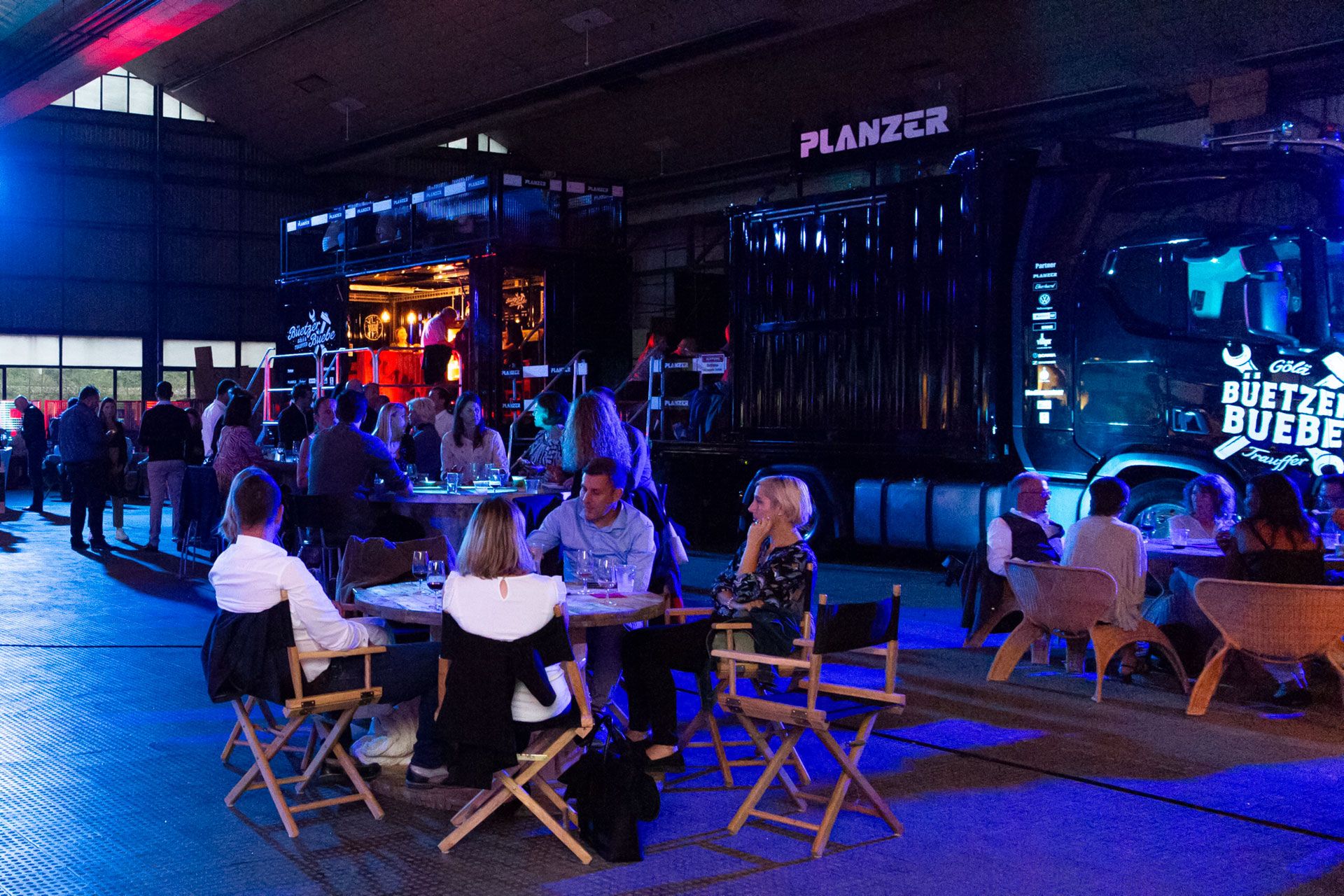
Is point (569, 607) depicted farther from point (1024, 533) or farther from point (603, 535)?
point (1024, 533)

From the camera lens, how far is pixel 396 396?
58.3 ft

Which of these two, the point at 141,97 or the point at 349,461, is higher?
the point at 141,97

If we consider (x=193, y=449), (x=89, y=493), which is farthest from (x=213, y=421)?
(x=89, y=493)

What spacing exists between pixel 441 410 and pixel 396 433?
312 centimetres

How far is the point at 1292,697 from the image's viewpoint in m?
6.07

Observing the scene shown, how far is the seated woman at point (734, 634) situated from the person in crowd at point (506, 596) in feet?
2.65

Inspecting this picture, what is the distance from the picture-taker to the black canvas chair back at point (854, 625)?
13.1 feet

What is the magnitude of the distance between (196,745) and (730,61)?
1508 cm

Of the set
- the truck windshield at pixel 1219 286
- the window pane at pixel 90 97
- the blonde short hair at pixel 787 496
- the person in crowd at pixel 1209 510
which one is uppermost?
the window pane at pixel 90 97

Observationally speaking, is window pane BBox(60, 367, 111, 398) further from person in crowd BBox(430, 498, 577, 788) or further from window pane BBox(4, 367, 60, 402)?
person in crowd BBox(430, 498, 577, 788)

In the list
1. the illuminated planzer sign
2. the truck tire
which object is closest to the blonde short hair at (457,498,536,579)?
the truck tire

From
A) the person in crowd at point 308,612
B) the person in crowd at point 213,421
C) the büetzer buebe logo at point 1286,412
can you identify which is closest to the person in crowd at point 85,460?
the person in crowd at point 213,421

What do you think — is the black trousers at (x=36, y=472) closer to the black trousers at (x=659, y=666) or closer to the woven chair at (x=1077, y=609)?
the black trousers at (x=659, y=666)

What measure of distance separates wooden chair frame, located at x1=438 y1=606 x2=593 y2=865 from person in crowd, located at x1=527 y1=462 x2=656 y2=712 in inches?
36.8
